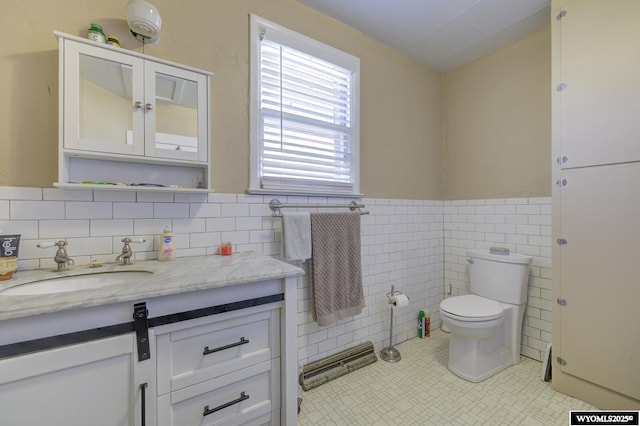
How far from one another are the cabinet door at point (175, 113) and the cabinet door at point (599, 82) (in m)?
2.24

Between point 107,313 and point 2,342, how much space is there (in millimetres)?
224

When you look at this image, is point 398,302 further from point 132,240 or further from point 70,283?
point 70,283

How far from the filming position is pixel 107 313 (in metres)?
0.85

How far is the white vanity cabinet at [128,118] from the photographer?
1171 millimetres

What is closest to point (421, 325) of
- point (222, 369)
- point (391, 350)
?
point (391, 350)

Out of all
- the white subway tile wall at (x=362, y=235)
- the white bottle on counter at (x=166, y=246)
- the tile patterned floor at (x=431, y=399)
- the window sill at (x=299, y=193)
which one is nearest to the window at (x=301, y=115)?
the window sill at (x=299, y=193)

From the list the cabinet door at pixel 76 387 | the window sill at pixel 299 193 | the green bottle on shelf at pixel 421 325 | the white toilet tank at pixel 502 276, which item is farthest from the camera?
the green bottle on shelf at pixel 421 325

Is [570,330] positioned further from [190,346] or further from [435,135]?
[190,346]

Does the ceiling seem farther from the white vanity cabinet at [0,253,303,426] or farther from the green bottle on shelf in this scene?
the green bottle on shelf

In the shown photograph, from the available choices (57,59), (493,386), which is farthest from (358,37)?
(493,386)

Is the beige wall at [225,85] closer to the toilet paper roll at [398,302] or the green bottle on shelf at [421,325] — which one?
the toilet paper roll at [398,302]

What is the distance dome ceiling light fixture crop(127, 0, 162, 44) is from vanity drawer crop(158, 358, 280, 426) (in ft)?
5.21

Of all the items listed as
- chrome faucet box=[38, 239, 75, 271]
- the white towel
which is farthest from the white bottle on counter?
the white towel

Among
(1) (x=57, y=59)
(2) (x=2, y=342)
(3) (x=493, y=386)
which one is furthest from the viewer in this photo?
(3) (x=493, y=386)
